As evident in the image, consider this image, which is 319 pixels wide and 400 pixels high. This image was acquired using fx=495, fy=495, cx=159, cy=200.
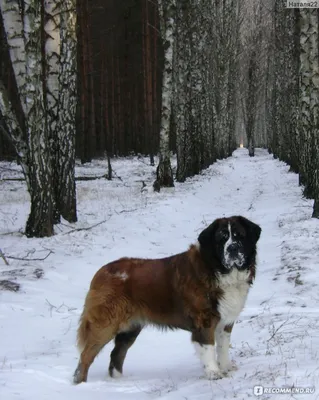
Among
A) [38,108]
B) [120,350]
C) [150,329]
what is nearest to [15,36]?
[38,108]

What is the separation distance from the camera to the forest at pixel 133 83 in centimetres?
1050

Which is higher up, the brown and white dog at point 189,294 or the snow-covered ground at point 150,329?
the brown and white dog at point 189,294

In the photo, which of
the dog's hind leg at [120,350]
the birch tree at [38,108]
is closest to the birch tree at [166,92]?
the birch tree at [38,108]

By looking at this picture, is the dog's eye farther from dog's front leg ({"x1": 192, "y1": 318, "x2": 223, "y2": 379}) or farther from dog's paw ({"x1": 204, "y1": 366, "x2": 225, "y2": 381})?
dog's paw ({"x1": 204, "y1": 366, "x2": 225, "y2": 381})

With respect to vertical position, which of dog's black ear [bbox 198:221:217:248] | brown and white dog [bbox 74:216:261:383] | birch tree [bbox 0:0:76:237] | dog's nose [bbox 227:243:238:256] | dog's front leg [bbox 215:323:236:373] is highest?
birch tree [bbox 0:0:76:237]

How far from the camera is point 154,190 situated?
59.6 feet

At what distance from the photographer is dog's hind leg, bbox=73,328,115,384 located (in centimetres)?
455

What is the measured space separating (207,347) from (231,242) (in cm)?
96

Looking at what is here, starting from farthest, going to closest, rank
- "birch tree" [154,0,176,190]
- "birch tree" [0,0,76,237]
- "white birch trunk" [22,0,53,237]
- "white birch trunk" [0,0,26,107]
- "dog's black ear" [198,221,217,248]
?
"birch tree" [154,0,176,190] → "white birch trunk" [0,0,26,107] → "birch tree" [0,0,76,237] → "white birch trunk" [22,0,53,237] → "dog's black ear" [198,221,217,248]

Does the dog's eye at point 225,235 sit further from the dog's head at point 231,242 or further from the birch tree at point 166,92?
the birch tree at point 166,92

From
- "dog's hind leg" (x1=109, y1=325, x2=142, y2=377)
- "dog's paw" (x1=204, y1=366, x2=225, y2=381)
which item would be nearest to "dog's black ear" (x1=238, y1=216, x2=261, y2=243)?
"dog's paw" (x1=204, y1=366, x2=225, y2=381)

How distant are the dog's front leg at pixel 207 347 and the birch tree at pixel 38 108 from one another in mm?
6587

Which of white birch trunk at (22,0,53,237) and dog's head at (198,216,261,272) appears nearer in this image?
dog's head at (198,216,261,272)

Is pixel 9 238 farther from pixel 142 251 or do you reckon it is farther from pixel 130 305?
pixel 130 305
